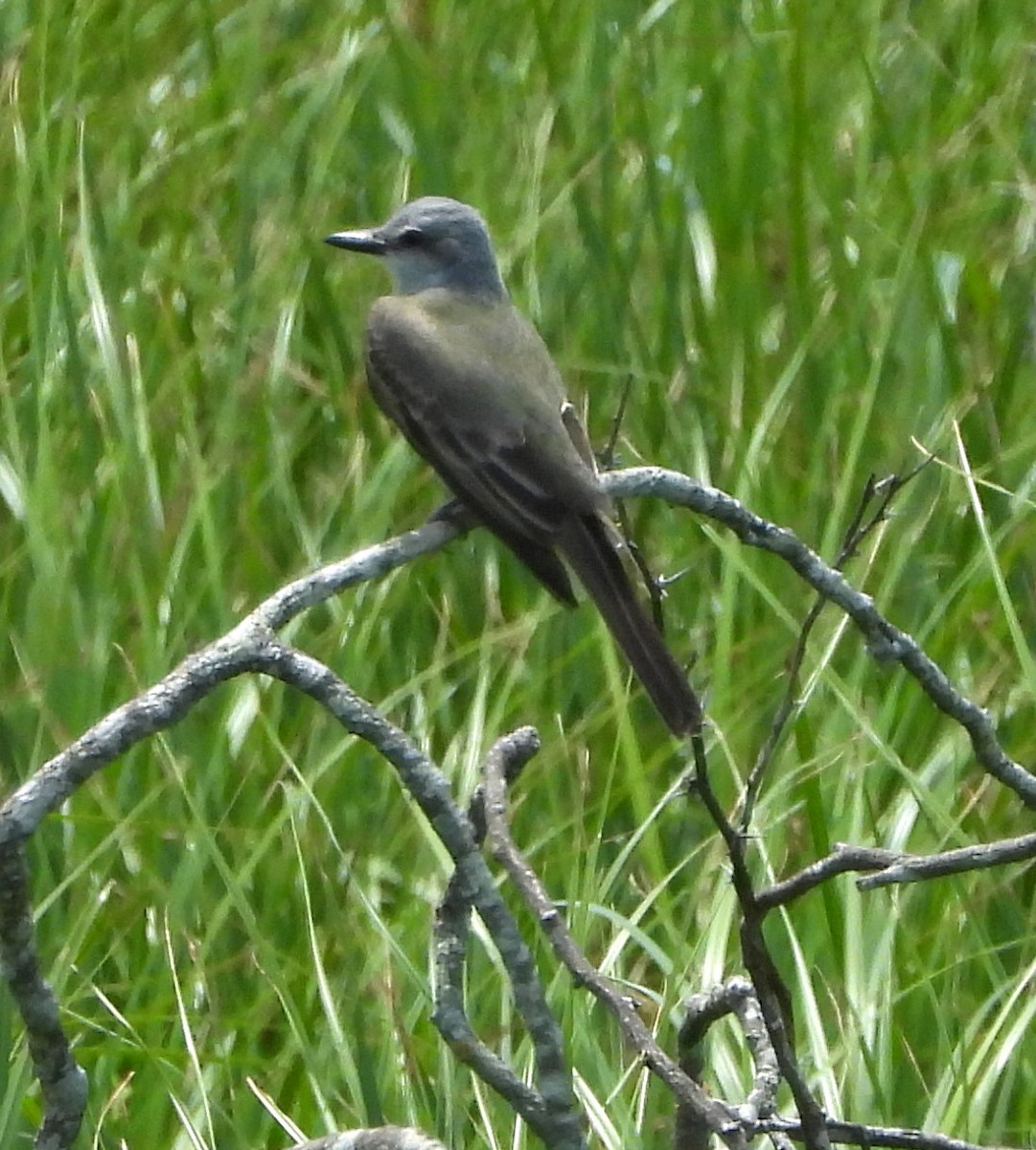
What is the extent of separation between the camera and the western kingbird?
3.11 meters

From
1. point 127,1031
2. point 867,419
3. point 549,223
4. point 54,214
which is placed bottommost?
point 127,1031

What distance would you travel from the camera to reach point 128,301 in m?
3.88

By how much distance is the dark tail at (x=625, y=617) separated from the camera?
268 centimetres

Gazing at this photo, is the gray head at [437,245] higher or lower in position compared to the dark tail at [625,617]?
higher

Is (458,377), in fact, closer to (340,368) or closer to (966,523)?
(340,368)

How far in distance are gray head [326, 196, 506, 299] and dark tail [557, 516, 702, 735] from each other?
0.77 m

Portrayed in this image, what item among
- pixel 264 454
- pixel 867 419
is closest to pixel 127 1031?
pixel 264 454

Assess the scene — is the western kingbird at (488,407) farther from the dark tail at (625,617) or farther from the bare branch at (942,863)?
the bare branch at (942,863)

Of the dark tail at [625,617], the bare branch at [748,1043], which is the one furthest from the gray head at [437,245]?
the bare branch at [748,1043]

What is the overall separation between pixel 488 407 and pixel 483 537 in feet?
0.74

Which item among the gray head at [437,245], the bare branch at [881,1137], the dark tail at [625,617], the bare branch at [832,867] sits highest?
the gray head at [437,245]

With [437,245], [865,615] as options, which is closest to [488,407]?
[437,245]

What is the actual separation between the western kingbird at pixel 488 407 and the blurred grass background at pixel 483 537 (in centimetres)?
11

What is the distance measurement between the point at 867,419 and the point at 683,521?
0.32 m
